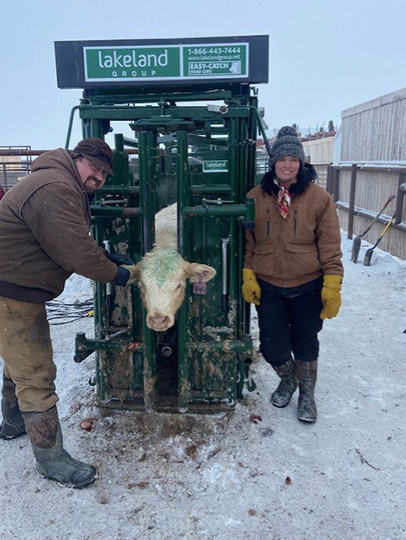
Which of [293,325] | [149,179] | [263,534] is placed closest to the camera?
[263,534]

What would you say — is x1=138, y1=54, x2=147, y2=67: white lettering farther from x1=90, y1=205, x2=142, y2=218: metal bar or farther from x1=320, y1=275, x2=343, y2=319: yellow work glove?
x1=320, y1=275, x2=343, y2=319: yellow work glove

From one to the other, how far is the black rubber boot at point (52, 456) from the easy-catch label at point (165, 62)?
8.26 feet

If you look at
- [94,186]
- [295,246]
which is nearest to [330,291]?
[295,246]

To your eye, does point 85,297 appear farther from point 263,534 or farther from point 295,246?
point 263,534

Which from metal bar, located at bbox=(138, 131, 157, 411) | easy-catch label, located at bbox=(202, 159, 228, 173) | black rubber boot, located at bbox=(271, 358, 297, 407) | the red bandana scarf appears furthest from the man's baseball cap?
black rubber boot, located at bbox=(271, 358, 297, 407)

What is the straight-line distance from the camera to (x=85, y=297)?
24.6ft

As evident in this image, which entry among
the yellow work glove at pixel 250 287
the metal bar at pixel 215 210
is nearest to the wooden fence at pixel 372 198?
the yellow work glove at pixel 250 287

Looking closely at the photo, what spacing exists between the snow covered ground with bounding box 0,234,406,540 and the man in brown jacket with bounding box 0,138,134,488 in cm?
25

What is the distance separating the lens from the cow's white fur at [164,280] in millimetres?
2869

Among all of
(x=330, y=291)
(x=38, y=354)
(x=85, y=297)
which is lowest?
(x=85, y=297)

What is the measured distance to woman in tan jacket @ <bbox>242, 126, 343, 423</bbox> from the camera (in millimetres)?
3439

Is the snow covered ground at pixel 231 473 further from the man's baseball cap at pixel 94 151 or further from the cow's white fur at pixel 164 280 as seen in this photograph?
the man's baseball cap at pixel 94 151

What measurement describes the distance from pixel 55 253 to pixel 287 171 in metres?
1.79

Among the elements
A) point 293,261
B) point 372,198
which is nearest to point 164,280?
point 293,261
